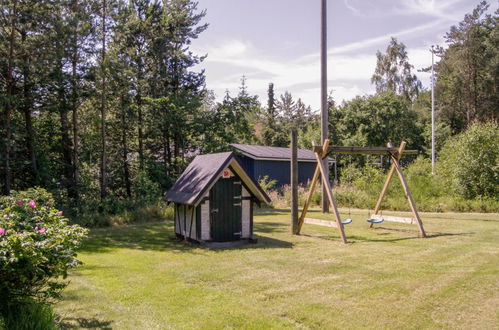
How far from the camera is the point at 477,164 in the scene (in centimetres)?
1759

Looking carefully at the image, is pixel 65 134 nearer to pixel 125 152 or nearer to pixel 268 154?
pixel 125 152

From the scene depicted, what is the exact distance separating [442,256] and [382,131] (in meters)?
32.8

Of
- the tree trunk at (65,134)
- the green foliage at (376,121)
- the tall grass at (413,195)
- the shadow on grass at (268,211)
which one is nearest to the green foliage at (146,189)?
the tree trunk at (65,134)

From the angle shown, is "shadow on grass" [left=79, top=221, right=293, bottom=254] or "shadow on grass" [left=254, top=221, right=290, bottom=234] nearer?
"shadow on grass" [left=79, top=221, right=293, bottom=254]

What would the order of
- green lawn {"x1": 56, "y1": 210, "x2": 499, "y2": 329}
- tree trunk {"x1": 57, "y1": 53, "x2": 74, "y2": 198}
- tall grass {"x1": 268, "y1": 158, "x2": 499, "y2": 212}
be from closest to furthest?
green lawn {"x1": 56, "y1": 210, "x2": 499, "y2": 329}, tall grass {"x1": 268, "y1": 158, "x2": 499, "y2": 212}, tree trunk {"x1": 57, "y1": 53, "x2": 74, "y2": 198}

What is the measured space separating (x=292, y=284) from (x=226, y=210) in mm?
4323

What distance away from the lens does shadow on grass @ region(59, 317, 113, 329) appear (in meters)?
5.04

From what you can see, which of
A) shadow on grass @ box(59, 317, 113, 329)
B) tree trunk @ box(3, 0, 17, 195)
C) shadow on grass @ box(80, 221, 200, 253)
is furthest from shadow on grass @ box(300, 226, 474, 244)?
tree trunk @ box(3, 0, 17, 195)

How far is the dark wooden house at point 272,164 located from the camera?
1028 inches

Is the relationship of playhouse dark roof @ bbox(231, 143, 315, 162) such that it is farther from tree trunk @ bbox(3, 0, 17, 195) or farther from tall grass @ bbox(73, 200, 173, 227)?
tree trunk @ bbox(3, 0, 17, 195)

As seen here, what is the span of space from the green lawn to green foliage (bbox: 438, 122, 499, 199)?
276 inches

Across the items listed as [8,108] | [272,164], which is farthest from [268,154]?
[8,108]

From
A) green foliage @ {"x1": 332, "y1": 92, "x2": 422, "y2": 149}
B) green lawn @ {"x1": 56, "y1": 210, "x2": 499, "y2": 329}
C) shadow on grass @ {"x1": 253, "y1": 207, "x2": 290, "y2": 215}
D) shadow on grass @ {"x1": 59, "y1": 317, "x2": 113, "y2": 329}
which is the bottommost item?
shadow on grass @ {"x1": 59, "y1": 317, "x2": 113, "y2": 329}

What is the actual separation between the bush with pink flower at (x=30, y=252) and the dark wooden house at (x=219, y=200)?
16.8 feet
